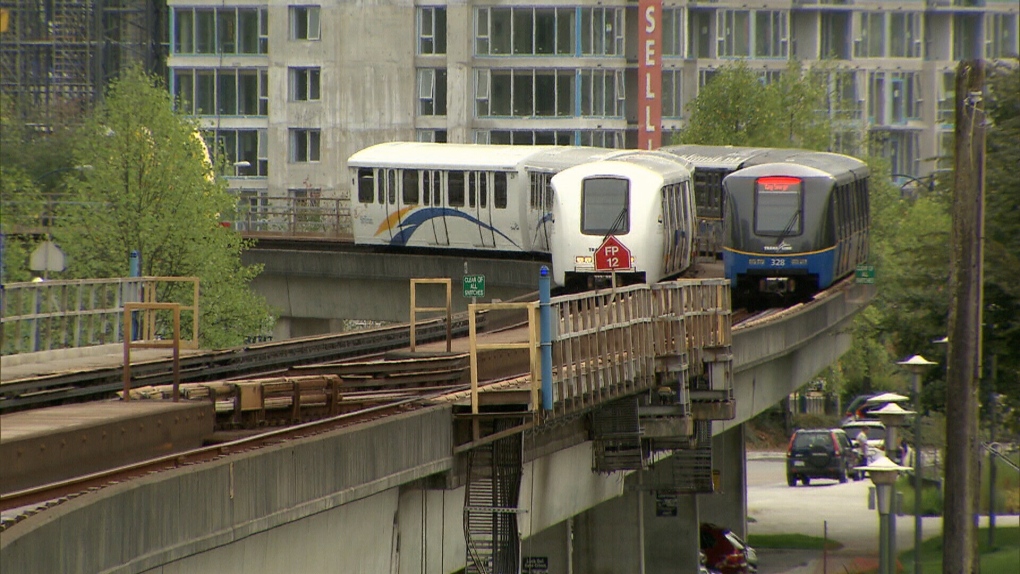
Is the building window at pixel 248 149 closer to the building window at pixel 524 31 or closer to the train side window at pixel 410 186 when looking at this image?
the building window at pixel 524 31

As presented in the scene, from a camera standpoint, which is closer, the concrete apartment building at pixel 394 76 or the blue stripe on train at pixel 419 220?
the blue stripe on train at pixel 419 220

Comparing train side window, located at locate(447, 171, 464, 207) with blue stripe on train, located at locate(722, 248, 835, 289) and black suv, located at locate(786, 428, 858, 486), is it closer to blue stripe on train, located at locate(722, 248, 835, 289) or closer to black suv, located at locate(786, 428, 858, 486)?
blue stripe on train, located at locate(722, 248, 835, 289)

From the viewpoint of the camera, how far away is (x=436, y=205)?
46.3 meters

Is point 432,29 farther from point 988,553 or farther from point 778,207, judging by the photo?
point 988,553

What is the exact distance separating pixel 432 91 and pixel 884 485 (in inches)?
2169

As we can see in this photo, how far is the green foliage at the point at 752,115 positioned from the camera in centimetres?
6412

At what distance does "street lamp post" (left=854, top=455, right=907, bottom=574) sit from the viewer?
82.8ft

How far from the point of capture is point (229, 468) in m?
11.1

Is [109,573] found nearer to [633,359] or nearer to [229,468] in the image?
[229,468]

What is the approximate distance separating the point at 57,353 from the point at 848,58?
77.5m

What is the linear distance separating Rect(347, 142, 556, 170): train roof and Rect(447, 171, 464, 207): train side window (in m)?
0.20

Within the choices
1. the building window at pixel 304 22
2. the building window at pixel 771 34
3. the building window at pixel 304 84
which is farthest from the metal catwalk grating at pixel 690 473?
the building window at pixel 771 34

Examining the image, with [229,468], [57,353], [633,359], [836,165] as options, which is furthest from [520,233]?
[229,468]

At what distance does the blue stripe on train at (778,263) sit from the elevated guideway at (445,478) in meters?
6.32
